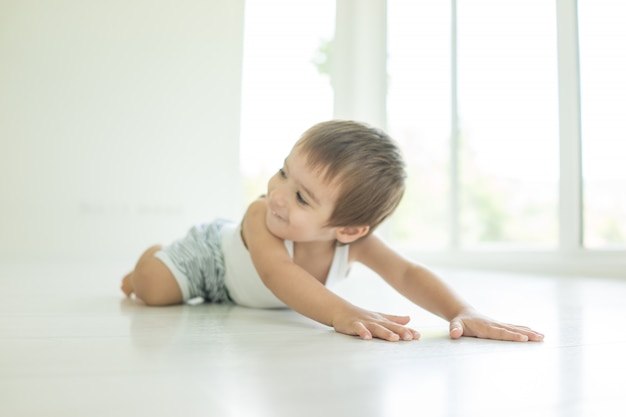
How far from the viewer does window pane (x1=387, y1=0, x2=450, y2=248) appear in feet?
13.5

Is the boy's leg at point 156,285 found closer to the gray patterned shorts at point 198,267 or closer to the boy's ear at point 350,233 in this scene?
the gray patterned shorts at point 198,267

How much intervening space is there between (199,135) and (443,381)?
4.07 metres

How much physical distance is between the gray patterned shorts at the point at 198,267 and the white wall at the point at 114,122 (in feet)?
9.42

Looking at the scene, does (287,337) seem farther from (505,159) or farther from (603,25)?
(505,159)

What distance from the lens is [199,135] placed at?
4.53 meters

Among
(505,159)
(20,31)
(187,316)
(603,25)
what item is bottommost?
(187,316)

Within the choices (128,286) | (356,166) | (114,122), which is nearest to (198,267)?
(128,286)

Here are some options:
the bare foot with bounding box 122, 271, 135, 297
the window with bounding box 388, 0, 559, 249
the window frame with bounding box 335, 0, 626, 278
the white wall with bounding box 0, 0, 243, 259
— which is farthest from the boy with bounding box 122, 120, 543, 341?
the white wall with bounding box 0, 0, 243, 259

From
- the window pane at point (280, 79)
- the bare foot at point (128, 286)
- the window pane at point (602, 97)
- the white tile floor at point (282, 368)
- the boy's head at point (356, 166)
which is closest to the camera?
the white tile floor at point (282, 368)

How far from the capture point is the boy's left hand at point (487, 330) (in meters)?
0.92

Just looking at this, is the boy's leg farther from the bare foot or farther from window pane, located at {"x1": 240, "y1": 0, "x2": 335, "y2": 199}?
window pane, located at {"x1": 240, "y1": 0, "x2": 335, "y2": 199}

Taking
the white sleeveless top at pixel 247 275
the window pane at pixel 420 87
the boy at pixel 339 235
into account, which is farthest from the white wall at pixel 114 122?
the boy at pixel 339 235

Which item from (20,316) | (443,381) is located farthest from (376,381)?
(20,316)

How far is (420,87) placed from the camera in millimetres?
4328
